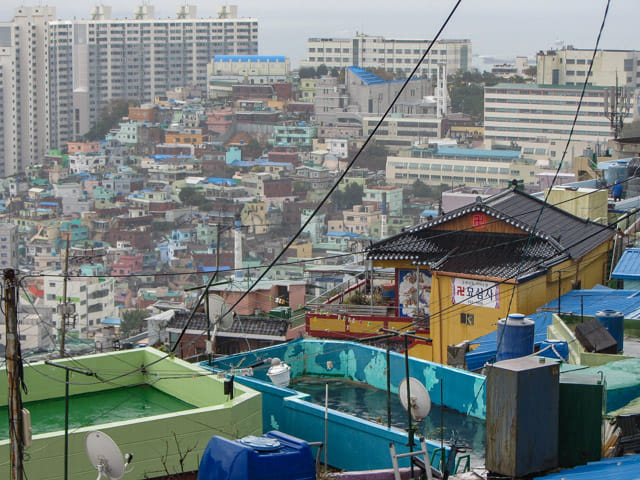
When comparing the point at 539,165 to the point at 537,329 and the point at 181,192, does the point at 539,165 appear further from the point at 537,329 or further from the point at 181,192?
the point at 537,329

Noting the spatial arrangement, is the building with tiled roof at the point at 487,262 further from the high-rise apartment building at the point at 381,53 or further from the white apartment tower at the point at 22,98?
the high-rise apartment building at the point at 381,53

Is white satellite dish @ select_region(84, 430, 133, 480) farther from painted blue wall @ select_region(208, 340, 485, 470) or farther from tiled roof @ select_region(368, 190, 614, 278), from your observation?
tiled roof @ select_region(368, 190, 614, 278)

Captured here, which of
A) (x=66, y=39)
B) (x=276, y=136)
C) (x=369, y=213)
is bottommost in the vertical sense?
(x=369, y=213)

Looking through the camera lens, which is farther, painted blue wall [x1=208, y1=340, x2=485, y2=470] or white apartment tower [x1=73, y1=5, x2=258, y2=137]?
white apartment tower [x1=73, y1=5, x2=258, y2=137]

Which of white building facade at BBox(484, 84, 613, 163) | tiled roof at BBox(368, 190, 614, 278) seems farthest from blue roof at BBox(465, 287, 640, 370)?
white building facade at BBox(484, 84, 613, 163)

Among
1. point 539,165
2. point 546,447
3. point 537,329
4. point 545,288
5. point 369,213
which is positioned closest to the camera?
point 546,447

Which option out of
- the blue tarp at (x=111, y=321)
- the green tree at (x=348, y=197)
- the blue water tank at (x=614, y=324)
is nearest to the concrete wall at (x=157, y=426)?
the blue water tank at (x=614, y=324)

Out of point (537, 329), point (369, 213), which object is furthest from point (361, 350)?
point (369, 213)

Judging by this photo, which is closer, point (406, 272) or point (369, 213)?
point (406, 272)
